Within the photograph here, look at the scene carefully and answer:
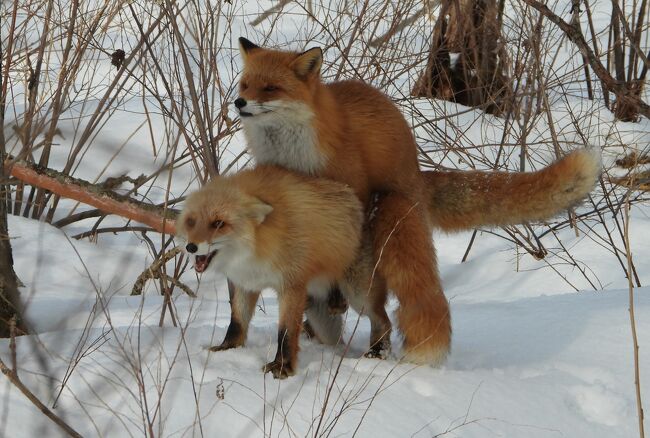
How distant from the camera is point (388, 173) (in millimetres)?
4949

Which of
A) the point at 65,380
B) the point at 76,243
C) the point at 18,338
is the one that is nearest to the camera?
the point at 65,380

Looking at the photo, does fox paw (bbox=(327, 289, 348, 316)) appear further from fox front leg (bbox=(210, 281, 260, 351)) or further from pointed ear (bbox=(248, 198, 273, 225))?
pointed ear (bbox=(248, 198, 273, 225))

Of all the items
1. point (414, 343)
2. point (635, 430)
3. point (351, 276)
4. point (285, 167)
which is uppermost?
point (285, 167)

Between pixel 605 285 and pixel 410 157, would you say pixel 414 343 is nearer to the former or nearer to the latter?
pixel 410 157

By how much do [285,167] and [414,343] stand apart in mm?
1276

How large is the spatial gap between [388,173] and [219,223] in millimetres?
1203

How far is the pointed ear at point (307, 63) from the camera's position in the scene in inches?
197

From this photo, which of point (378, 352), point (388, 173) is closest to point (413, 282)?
point (378, 352)

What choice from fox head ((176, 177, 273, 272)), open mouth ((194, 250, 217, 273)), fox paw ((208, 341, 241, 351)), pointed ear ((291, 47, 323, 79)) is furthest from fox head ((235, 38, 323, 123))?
fox paw ((208, 341, 241, 351))

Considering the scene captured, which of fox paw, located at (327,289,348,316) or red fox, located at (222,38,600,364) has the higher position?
red fox, located at (222,38,600,364)

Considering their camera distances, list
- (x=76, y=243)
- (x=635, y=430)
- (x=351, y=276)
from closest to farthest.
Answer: (x=635, y=430) → (x=351, y=276) → (x=76, y=243)

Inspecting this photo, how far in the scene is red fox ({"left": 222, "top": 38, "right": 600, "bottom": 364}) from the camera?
4676 millimetres

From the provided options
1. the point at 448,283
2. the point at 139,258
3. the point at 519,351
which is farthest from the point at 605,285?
the point at 139,258

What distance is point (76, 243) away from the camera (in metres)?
8.08
